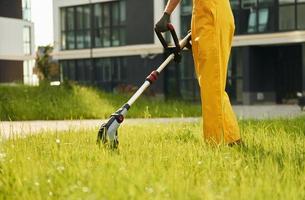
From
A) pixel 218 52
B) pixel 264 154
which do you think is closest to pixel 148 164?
pixel 264 154

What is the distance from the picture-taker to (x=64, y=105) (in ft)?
48.4

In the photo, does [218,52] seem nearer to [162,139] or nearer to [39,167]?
[162,139]

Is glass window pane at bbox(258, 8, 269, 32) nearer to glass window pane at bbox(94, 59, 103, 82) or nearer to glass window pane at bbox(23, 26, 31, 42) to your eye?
glass window pane at bbox(94, 59, 103, 82)

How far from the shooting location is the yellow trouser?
532 cm

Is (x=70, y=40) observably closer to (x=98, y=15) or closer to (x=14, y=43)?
(x=98, y=15)

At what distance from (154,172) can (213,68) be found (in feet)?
6.46

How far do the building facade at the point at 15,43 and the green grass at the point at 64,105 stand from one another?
32030 mm

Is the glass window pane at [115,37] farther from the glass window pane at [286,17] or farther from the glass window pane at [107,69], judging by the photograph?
the glass window pane at [286,17]

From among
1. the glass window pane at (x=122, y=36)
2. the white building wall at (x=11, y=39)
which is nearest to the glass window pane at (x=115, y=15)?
the glass window pane at (x=122, y=36)

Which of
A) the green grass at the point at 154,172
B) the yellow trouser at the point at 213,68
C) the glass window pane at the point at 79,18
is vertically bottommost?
the green grass at the point at 154,172

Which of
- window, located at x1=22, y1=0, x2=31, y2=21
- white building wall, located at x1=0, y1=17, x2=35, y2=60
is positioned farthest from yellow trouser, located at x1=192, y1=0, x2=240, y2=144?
window, located at x1=22, y1=0, x2=31, y2=21

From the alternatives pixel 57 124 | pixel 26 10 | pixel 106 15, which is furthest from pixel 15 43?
pixel 57 124

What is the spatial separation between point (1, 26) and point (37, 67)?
22.3 feet

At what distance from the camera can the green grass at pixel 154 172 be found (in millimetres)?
→ 3090
